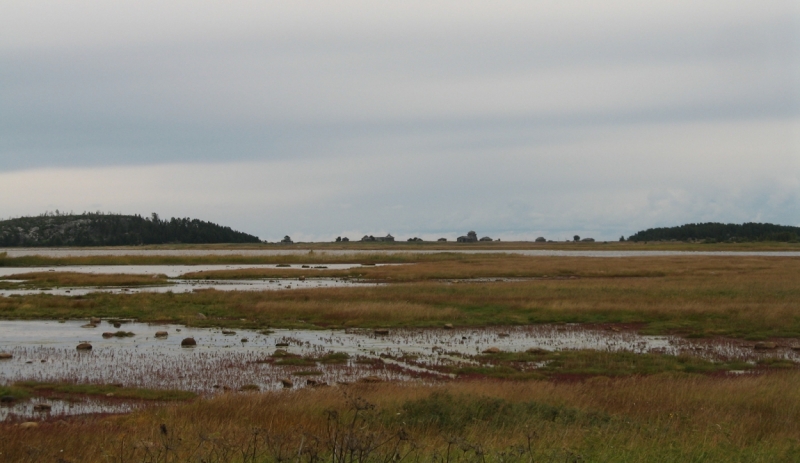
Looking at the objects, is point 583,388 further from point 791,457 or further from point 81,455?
point 81,455

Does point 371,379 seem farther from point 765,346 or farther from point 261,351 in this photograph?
point 765,346

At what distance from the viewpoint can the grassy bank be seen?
8.78 metres

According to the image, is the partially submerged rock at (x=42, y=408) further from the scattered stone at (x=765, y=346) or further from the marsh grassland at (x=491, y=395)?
the scattered stone at (x=765, y=346)

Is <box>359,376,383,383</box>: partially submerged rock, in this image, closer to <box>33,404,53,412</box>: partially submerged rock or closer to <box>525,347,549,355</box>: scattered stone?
<box>525,347,549,355</box>: scattered stone

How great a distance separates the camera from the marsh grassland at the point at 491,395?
30.6 ft

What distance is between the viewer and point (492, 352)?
25312 mm

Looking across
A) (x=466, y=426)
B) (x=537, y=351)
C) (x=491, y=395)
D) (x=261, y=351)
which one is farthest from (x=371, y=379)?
(x=537, y=351)

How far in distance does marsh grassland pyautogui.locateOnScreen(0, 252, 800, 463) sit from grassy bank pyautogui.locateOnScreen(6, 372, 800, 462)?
61 mm

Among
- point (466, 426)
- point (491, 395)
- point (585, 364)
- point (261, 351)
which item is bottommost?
point (261, 351)

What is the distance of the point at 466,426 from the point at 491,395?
3545 millimetres

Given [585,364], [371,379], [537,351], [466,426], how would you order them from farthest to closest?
1. [537,351]
2. [585,364]
3. [371,379]
4. [466,426]

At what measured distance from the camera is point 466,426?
12.3 m

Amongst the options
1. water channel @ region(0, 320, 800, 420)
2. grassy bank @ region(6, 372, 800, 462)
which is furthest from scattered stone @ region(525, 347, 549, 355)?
grassy bank @ region(6, 372, 800, 462)

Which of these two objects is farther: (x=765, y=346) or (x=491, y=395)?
(x=765, y=346)
